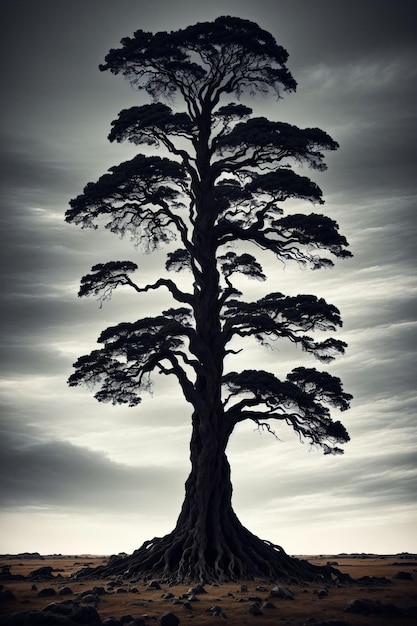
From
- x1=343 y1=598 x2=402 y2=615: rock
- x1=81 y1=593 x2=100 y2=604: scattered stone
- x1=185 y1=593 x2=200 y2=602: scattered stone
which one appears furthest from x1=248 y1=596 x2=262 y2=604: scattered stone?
x1=81 y1=593 x2=100 y2=604: scattered stone

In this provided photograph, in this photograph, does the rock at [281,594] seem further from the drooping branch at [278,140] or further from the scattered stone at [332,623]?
the drooping branch at [278,140]

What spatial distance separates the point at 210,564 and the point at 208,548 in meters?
0.88

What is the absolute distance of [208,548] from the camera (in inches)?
1136

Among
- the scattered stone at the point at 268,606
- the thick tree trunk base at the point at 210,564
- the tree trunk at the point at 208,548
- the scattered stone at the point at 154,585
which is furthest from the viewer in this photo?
the tree trunk at the point at 208,548

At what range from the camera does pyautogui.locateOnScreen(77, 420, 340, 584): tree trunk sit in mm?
27403

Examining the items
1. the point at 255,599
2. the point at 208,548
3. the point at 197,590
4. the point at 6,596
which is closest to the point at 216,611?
the point at 255,599

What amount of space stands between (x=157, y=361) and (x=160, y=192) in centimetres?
842

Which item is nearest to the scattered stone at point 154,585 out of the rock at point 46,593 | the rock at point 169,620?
the rock at point 46,593

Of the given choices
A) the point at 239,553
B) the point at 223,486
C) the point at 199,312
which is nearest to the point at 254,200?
the point at 199,312

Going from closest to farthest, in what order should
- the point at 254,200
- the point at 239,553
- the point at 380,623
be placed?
the point at 380,623 < the point at 239,553 < the point at 254,200

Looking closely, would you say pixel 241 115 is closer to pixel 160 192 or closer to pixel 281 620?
pixel 160 192

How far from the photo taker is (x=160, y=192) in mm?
33031

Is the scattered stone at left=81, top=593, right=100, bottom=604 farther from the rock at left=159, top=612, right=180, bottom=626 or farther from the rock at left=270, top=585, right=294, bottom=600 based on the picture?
the rock at left=270, top=585, right=294, bottom=600

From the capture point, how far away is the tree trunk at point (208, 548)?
89.9ft
